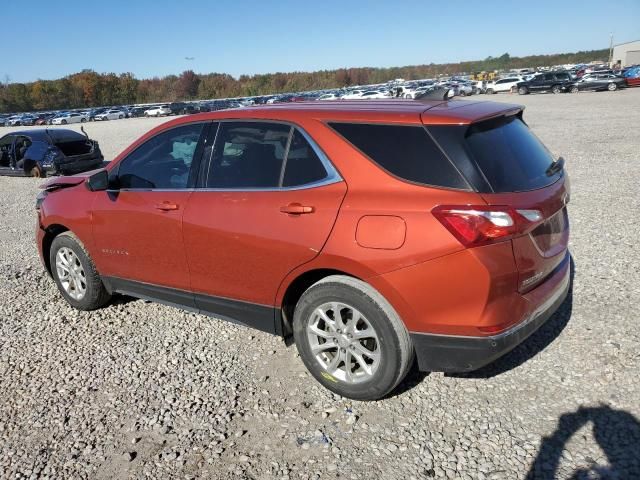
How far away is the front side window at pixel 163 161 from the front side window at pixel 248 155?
A: 0.28 m

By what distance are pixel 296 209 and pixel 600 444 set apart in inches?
82.5

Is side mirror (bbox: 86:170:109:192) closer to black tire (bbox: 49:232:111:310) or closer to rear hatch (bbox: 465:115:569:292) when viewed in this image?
black tire (bbox: 49:232:111:310)

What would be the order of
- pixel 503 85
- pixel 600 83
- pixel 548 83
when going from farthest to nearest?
1. pixel 503 85
2. pixel 548 83
3. pixel 600 83

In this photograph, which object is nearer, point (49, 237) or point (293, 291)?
point (293, 291)

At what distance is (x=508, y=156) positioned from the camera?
9.66 ft

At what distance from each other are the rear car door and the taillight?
65 centimetres

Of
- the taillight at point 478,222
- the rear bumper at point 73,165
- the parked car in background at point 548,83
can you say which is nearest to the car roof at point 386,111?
the taillight at point 478,222

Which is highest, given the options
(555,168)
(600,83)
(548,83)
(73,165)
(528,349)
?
(555,168)

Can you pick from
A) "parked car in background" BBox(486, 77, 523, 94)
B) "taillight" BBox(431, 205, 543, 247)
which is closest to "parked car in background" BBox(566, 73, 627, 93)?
"parked car in background" BBox(486, 77, 523, 94)

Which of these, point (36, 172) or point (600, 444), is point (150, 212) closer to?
point (600, 444)

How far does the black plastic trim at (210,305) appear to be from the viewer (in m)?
3.44

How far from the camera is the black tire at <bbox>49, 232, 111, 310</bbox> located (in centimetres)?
453

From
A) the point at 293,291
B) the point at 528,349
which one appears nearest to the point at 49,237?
the point at 293,291

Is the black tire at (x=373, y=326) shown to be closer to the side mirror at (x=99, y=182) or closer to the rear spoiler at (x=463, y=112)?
the rear spoiler at (x=463, y=112)
